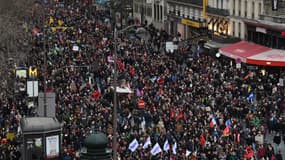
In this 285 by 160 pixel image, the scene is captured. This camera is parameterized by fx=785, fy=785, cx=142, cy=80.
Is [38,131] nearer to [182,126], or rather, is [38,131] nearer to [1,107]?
[182,126]

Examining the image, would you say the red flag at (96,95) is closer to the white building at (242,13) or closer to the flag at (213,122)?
the flag at (213,122)

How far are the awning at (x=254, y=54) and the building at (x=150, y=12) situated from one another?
102 ft

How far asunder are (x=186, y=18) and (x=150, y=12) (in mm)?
14801

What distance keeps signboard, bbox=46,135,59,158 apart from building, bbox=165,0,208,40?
49227 mm

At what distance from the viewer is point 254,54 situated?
189 ft

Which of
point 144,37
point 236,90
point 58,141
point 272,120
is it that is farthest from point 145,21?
point 58,141

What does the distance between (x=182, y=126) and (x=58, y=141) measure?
6.91m

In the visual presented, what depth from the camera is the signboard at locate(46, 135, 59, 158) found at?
28422mm

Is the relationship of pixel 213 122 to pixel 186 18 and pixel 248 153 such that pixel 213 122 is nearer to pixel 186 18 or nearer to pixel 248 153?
pixel 248 153

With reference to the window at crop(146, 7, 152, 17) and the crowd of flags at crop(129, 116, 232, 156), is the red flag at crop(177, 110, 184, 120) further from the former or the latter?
the window at crop(146, 7, 152, 17)

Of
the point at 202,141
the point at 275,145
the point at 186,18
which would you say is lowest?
the point at 275,145

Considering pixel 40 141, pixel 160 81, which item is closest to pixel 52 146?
pixel 40 141

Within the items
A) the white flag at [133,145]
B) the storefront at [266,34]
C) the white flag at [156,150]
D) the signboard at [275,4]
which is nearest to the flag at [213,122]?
the white flag at [156,150]

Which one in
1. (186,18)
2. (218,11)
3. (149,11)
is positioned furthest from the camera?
(149,11)
